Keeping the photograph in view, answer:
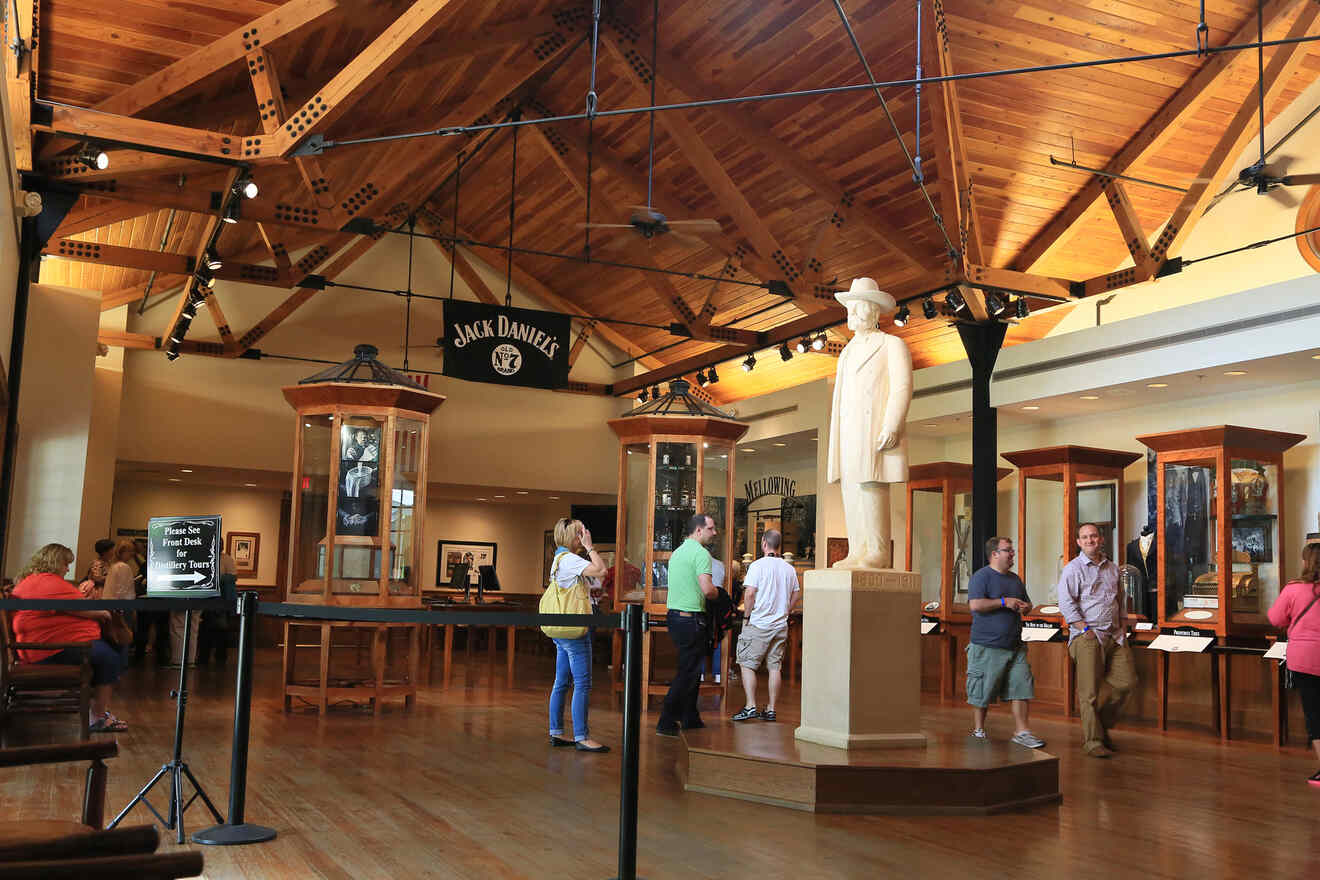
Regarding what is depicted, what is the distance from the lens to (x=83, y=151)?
816 centimetres

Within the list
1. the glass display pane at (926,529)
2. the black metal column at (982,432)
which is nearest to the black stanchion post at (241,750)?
the black metal column at (982,432)

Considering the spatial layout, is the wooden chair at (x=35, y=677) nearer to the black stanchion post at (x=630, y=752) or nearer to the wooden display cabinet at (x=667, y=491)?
the black stanchion post at (x=630, y=752)

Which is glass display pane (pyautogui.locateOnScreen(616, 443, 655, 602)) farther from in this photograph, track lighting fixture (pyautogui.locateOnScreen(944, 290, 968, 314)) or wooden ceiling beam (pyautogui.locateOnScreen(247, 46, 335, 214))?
wooden ceiling beam (pyautogui.locateOnScreen(247, 46, 335, 214))

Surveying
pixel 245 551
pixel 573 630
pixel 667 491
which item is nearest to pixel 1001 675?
pixel 573 630

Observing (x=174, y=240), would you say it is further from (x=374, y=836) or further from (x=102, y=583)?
(x=374, y=836)

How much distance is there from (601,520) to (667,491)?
7.42 m

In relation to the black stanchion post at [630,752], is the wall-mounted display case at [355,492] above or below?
above

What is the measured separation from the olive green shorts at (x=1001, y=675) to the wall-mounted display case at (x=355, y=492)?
460 cm

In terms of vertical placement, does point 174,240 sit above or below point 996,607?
A: above

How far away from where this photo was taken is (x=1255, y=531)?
951cm

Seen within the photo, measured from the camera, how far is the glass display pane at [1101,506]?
11.4 m

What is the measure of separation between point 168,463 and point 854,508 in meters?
11.1

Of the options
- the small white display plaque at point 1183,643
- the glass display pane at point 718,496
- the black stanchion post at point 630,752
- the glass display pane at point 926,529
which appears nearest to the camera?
the black stanchion post at point 630,752

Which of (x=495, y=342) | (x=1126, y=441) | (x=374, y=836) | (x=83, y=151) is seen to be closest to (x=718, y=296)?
(x=495, y=342)
